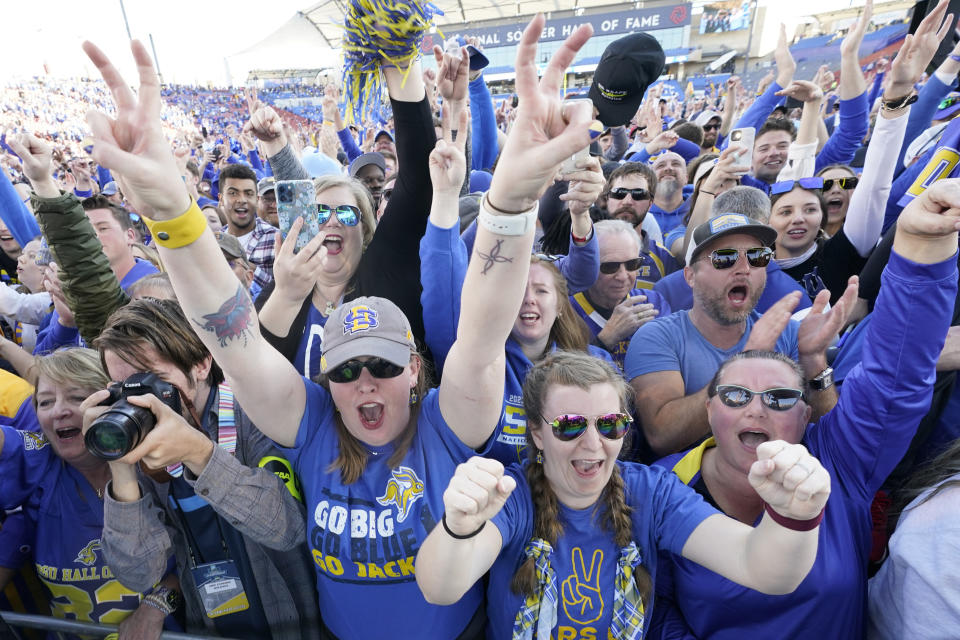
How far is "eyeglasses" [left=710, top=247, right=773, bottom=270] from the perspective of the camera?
2.33 m

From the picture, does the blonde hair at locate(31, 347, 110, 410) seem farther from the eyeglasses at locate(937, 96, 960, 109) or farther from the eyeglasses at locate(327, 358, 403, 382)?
the eyeglasses at locate(937, 96, 960, 109)

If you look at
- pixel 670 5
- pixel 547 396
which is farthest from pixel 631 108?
pixel 670 5

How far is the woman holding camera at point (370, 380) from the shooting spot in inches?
42.5

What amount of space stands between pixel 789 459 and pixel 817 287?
2.33 metres

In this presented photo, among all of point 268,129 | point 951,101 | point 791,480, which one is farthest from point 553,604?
point 951,101

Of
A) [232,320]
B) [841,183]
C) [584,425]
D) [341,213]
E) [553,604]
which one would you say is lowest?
[553,604]

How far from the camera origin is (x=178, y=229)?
1.16 m

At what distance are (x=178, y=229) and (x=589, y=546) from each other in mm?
1448

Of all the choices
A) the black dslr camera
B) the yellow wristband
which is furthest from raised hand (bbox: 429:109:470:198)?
the black dslr camera

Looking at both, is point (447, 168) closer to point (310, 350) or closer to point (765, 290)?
point (310, 350)

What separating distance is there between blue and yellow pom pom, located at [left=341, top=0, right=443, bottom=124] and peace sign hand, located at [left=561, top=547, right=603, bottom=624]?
1.80m

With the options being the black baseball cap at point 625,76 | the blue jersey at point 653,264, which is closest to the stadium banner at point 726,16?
the blue jersey at point 653,264

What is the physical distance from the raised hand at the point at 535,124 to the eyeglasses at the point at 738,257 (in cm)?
161

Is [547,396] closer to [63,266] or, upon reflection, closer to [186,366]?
[186,366]
